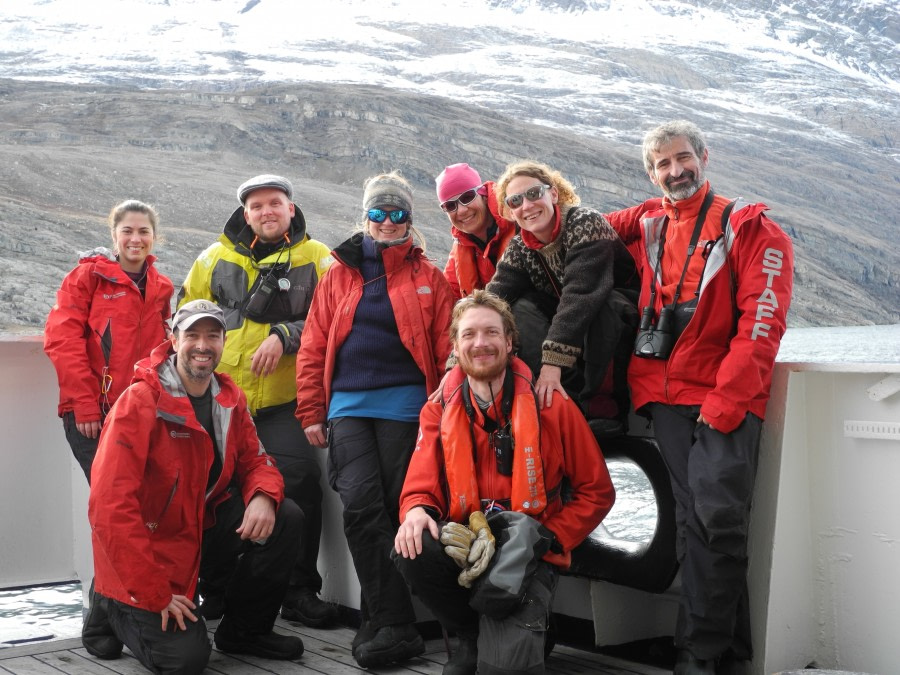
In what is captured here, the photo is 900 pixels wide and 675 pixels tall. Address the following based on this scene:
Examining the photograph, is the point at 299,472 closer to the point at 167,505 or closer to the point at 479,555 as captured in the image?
the point at 167,505

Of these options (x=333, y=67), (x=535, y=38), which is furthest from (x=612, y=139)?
(x=535, y=38)

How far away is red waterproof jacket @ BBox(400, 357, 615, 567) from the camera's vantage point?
2859 millimetres

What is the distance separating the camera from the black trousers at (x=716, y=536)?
8.69 feet

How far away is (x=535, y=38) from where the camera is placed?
179375mm

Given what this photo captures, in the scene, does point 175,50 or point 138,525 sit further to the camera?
point 175,50

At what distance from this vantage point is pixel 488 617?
8.99ft

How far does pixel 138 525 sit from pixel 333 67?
5925 inches

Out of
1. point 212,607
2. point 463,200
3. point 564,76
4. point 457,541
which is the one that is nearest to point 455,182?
point 463,200

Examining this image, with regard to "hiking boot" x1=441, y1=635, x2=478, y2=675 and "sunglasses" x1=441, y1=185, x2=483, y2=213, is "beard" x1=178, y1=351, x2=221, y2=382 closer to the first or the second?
"sunglasses" x1=441, y1=185, x2=483, y2=213

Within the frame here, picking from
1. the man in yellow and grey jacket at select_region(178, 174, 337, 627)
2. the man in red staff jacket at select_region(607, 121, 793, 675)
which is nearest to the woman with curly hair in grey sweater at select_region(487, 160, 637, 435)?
the man in red staff jacket at select_region(607, 121, 793, 675)

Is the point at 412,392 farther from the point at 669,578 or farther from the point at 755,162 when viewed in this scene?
the point at 755,162

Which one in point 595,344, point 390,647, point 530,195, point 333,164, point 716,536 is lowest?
point 390,647

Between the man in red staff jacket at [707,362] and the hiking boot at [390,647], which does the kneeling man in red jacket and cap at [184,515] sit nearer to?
the hiking boot at [390,647]

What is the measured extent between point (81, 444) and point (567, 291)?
6.34 feet
